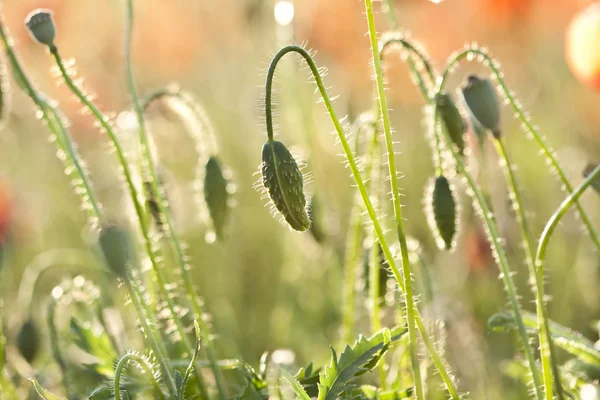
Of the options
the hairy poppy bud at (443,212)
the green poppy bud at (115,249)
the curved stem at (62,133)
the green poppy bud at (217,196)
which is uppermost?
the curved stem at (62,133)

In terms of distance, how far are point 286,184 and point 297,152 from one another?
1142 millimetres

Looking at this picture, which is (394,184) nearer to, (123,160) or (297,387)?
(297,387)

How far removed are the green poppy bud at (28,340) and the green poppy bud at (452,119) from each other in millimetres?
923

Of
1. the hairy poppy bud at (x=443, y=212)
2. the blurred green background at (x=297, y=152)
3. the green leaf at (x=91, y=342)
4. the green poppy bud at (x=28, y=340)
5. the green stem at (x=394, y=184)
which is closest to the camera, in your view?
the green stem at (x=394, y=184)

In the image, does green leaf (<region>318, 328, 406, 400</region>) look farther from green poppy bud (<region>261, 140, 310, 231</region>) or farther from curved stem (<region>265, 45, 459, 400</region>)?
green poppy bud (<region>261, 140, 310, 231</region>)

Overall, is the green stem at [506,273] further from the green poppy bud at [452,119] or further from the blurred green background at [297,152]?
the blurred green background at [297,152]

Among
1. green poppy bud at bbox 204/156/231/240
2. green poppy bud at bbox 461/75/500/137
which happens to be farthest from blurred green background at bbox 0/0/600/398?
green poppy bud at bbox 461/75/500/137

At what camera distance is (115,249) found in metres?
1.25

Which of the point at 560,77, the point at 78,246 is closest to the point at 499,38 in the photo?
the point at 560,77

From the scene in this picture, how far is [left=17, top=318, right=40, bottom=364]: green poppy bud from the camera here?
5.59 feet

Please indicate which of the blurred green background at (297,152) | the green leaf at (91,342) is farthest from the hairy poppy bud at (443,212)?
the green leaf at (91,342)

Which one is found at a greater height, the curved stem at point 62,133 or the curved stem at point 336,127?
the curved stem at point 62,133

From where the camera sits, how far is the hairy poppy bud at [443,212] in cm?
135

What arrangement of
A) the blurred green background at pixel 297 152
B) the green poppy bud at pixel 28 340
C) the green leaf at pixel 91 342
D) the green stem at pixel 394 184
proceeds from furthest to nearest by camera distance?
the blurred green background at pixel 297 152 < the green poppy bud at pixel 28 340 < the green leaf at pixel 91 342 < the green stem at pixel 394 184
